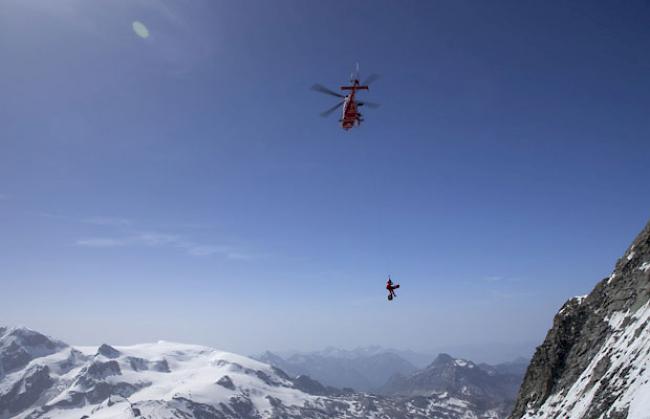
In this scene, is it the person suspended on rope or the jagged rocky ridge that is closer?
the jagged rocky ridge

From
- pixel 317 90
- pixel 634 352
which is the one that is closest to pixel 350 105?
pixel 317 90

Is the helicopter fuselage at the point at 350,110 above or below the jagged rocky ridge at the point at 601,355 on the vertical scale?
above

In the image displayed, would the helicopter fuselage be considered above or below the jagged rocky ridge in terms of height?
above

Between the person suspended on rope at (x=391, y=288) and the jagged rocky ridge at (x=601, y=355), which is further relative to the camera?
the person suspended on rope at (x=391, y=288)

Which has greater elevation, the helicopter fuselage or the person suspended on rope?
the helicopter fuselage

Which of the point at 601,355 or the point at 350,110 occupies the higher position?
the point at 350,110

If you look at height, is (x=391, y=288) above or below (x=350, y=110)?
below

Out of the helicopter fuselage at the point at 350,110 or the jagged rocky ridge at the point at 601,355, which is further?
the helicopter fuselage at the point at 350,110

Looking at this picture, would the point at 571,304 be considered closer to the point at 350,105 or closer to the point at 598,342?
the point at 598,342

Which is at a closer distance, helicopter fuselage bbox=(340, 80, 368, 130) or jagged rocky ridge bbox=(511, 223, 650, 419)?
jagged rocky ridge bbox=(511, 223, 650, 419)
